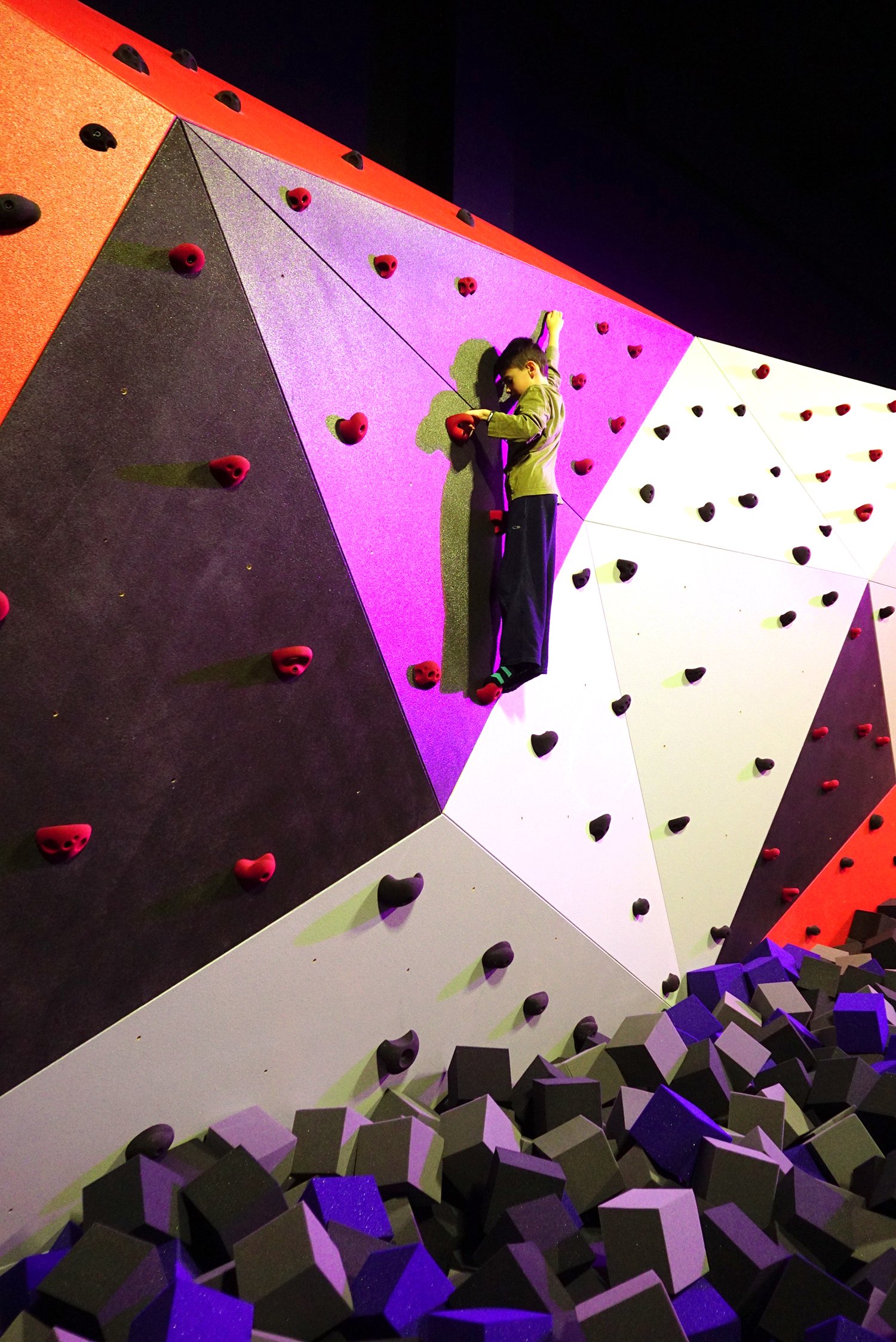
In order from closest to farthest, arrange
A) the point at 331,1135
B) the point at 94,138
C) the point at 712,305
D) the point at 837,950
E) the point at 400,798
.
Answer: the point at 94,138
the point at 331,1135
the point at 400,798
the point at 837,950
the point at 712,305

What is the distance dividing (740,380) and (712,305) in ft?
5.49

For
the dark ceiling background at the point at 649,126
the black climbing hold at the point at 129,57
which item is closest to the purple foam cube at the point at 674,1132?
the black climbing hold at the point at 129,57

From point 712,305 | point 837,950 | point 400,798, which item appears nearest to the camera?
point 400,798

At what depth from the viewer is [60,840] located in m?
1.77

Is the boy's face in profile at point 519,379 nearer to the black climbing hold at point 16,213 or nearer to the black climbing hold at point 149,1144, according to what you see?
the black climbing hold at point 16,213

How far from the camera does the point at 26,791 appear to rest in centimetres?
177

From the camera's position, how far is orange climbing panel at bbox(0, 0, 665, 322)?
1.99 m

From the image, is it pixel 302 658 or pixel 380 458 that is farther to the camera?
pixel 380 458

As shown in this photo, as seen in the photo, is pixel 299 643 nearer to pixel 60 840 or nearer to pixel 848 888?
pixel 60 840

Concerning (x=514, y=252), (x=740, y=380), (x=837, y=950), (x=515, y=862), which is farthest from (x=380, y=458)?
(x=837, y=950)

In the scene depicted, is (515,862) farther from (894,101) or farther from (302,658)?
(894,101)

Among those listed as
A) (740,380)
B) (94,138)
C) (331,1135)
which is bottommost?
(331,1135)

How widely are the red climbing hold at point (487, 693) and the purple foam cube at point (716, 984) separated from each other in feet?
4.42

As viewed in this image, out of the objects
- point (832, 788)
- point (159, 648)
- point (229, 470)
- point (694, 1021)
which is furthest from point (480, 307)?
point (832, 788)
